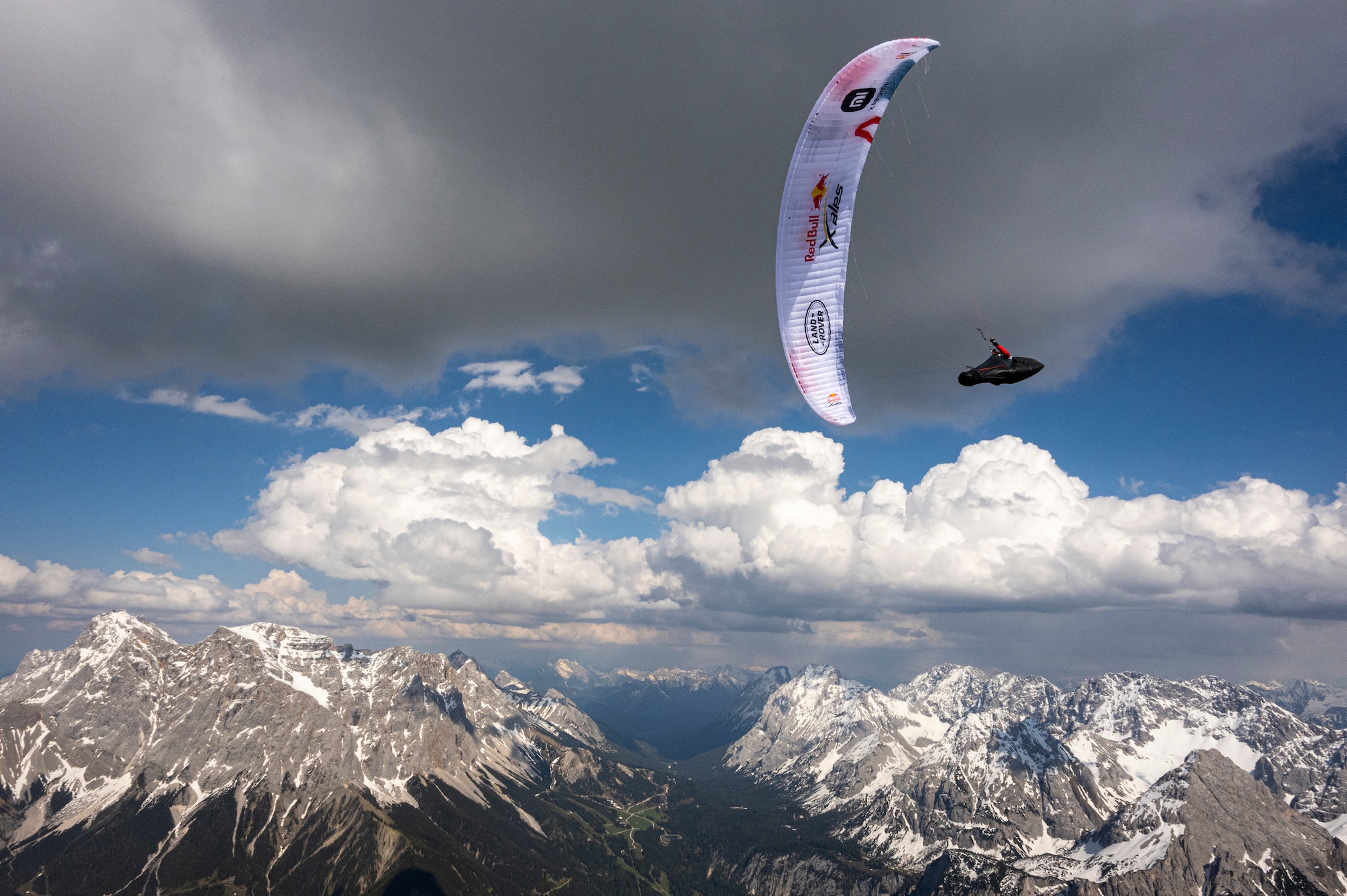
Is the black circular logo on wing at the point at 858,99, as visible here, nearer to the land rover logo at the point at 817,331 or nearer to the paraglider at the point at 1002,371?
the land rover logo at the point at 817,331

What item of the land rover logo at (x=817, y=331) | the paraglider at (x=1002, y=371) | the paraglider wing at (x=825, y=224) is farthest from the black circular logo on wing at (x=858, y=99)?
the paraglider at (x=1002, y=371)

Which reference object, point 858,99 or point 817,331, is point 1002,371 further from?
point 858,99

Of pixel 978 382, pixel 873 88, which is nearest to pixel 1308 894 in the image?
pixel 978 382

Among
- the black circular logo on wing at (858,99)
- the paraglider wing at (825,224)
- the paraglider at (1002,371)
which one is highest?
the black circular logo on wing at (858,99)

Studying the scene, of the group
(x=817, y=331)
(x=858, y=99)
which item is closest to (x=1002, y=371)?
(x=817, y=331)

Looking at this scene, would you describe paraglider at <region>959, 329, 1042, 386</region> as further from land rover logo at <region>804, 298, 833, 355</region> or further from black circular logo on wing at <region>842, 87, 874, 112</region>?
black circular logo on wing at <region>842, 87, 874, 112</region>

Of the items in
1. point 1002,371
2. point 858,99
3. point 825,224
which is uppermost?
point 858,99

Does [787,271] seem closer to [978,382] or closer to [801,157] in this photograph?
[801,157]
